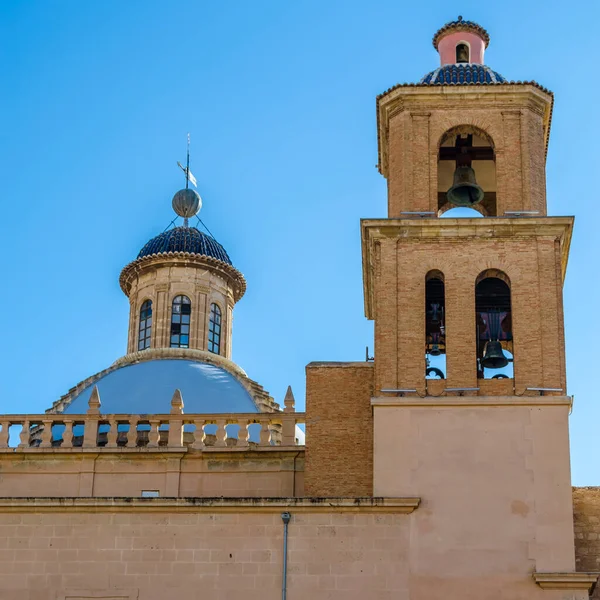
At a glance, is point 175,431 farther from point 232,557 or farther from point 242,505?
point 232,557

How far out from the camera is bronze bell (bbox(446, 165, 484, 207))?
23578 mm

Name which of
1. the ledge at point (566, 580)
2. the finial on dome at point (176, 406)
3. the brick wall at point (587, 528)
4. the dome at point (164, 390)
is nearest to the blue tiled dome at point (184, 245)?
the dome at point (164, 390)

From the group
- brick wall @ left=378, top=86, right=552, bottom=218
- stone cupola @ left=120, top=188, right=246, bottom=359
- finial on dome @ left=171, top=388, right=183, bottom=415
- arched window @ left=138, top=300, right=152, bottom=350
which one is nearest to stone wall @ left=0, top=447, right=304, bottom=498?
finial on dome @ left=171, top=388, right=183, bottom=415

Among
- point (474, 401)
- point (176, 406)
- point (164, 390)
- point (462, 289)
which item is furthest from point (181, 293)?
point (474, 401)

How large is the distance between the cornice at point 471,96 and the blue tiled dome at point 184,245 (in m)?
9.64

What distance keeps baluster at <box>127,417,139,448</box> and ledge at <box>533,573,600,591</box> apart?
6.97 metres

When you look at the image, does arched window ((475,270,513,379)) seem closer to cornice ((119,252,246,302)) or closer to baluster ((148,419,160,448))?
baluster ((148,419,160,448))

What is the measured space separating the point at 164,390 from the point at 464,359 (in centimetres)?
731

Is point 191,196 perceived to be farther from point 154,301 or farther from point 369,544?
point 369,544

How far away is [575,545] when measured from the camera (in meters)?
21.4

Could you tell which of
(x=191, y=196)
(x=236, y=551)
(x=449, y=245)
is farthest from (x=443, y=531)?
(x=191, y=196)

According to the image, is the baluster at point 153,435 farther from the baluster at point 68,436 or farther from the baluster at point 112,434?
the baluster at point 68,436

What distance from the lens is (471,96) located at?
2333 cm

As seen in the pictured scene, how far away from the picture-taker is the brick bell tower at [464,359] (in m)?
20.3
